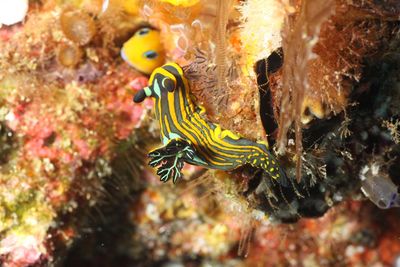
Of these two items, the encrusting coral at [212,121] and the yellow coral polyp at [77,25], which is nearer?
the encrusting coral at [212,121]

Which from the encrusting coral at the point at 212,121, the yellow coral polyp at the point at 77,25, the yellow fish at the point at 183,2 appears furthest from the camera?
the yellow coral polyp at the point at 77,25

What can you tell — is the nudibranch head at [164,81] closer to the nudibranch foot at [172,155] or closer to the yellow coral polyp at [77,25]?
the nudibranch foot at [172,155]

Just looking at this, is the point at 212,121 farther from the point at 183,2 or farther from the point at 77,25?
the point at 77,25

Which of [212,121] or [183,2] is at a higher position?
[183,2]

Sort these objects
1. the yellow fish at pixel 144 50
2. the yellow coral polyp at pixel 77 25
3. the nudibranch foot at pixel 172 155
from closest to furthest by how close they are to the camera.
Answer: the nudibranch foot at pixel 172 155, the yellow coral polyp at pixel 77 25, the yellow fish at pixel 144 50

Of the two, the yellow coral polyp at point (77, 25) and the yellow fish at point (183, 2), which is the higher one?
the yellow fish at point (183, 2)

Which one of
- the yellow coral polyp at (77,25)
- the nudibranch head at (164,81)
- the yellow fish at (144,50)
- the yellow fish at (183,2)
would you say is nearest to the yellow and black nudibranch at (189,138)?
the nudibranch head at (164,81)

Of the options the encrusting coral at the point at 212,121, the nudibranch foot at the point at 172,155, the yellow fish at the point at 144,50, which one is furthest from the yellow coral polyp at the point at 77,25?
the nudibranch foot at the point at 172,155

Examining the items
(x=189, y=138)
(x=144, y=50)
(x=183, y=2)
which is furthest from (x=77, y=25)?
(x=189, y=138)

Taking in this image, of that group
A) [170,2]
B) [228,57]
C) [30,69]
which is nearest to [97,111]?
[30,69]
